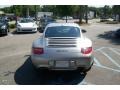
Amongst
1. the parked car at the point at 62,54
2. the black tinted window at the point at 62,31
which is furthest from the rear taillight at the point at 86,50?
the black tinted window at the point at 62,31

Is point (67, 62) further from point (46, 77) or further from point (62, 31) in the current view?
point (62, 31)

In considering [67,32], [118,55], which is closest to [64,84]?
[67,32]

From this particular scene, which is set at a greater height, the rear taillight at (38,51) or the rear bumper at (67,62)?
the rear taillight at (38,51)

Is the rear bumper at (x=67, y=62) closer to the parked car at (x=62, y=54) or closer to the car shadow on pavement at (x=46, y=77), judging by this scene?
the parked car at (x=62, y=54)

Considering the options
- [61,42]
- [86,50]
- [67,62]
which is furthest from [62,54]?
[86,50]

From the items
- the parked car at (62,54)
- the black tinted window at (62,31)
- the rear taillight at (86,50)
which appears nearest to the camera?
the parked car at (62,54)

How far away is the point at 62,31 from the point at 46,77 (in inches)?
61.3

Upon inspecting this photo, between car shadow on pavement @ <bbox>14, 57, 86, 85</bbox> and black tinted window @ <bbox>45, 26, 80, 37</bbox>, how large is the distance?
1147 mm

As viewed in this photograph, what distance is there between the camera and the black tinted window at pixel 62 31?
806 centimetres

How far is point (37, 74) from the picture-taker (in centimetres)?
793

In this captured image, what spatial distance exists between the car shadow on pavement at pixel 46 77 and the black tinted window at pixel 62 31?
1.15m

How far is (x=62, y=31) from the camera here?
27.0ft
